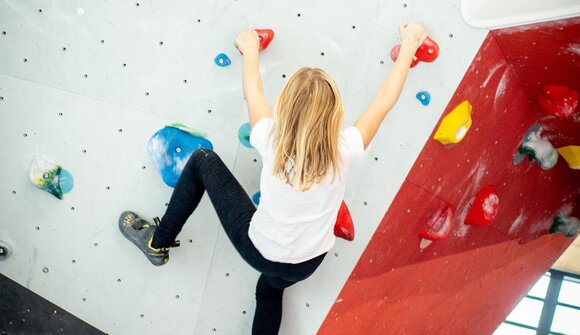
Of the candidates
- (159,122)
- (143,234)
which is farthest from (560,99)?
(143,234)

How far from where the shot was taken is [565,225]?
108 inches

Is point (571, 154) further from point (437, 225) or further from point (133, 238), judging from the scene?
point (133, 238)

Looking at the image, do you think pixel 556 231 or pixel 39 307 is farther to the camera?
pixel 556 231

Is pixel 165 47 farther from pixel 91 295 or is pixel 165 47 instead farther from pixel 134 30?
pixel 91 295

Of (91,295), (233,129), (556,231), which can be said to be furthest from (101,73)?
(556,231)

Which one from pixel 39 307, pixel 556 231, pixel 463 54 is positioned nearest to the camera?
pixel 463 54

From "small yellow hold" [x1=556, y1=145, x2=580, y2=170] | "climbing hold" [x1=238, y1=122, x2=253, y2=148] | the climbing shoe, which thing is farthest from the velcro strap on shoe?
"small yellow hold" [x1=556, y1=145, x2=580, y2=170]

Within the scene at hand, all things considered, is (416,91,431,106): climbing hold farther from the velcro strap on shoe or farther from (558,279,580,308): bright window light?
(558,279,580,308): bright window light

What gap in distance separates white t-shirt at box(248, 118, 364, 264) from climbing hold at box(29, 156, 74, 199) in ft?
2.87

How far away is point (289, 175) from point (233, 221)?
12.5 inches

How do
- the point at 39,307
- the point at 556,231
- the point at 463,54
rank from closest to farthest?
the point at 463,54, the point at 39,307, the point at 556,231

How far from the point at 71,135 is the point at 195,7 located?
629 millimetres

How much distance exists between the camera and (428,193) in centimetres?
202

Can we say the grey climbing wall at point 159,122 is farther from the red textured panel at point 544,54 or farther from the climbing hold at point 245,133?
the red textured panel at point 544,54
